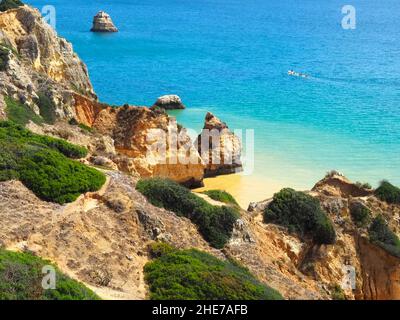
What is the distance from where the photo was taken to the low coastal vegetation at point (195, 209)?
19.9 meters

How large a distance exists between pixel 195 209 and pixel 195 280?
4.95 m

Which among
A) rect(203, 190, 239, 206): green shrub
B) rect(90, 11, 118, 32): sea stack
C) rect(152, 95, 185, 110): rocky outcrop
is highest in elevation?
rect(90, 11, 118, 32): sea stack

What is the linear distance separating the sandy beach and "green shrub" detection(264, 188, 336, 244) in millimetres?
8807

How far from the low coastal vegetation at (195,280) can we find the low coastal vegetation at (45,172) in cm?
335

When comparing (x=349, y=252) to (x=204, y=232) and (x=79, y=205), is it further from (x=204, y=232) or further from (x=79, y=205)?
(x=79, y=205)

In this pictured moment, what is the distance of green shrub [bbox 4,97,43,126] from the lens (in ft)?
88.1

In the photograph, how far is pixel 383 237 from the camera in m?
23.4

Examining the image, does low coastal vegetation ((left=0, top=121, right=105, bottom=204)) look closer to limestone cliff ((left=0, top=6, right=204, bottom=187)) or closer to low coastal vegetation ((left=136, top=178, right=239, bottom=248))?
low coastal vegetation ((left=136, top=178, right=239, bottom=248))

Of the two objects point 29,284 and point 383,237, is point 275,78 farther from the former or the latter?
point 29,284

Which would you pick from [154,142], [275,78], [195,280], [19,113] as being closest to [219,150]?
[154,142]

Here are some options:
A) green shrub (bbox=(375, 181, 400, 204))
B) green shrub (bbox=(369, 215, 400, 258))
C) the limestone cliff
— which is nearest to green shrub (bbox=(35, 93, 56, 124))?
the limestone cliff

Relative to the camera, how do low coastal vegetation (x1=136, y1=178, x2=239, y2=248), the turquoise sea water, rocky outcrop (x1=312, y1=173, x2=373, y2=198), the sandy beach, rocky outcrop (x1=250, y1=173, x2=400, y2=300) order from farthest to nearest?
1. the turquoise sea water
2. the sandy beach
3. rocky outcrop (x1=312, y1=173, x2=373, y2=198)
4. rocky outcrop (x1=250, y1=173, x2=400, y2=300)
5. low coastal vegetation (x1=136, y1=178, x2=239, y2=248)
